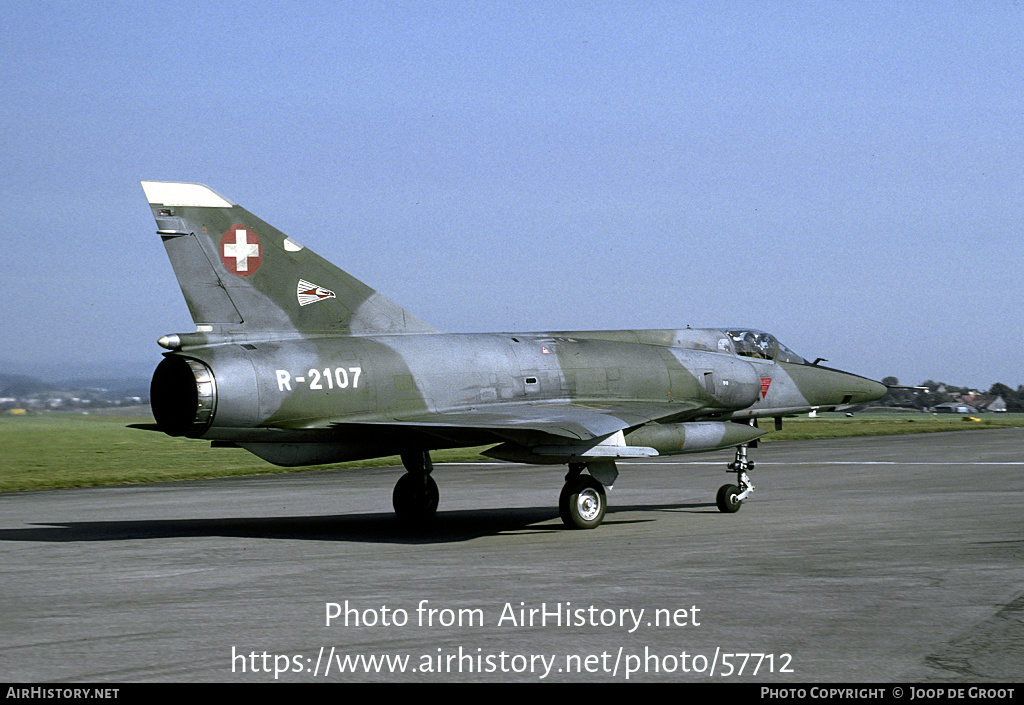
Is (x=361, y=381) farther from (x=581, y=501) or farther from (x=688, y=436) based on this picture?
(x=688, y=436)

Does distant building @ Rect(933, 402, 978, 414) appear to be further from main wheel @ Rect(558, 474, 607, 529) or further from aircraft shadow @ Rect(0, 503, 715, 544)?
main wheel @ Rect(558, 474, 607, 529)

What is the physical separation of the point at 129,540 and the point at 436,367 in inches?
190

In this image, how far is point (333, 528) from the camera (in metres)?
16.7

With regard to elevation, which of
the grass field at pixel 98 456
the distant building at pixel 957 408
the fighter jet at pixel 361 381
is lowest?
the distant building at pixel 957 408

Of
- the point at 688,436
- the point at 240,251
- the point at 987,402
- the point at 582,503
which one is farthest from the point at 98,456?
the point at 987,402

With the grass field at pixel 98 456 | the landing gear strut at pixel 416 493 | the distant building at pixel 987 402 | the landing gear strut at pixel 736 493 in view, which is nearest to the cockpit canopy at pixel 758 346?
the landing gear strut at pixel 736 493

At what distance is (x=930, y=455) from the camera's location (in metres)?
33.0

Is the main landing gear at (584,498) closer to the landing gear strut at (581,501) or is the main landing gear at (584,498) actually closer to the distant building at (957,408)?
the landing gear strut at (581,501)

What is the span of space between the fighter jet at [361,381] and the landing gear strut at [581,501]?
0.02 m

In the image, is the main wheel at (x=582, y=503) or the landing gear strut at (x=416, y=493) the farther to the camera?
the landing gear strut at (x=416, y=493)

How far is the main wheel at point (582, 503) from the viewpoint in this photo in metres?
15.8

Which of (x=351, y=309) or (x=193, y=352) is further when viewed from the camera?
(x=351, y=309)
